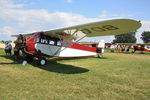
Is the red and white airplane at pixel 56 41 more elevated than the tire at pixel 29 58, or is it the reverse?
the red and white airplane at pixel 56 41

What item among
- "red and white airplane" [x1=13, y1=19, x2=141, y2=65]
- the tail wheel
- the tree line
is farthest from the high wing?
the tree line

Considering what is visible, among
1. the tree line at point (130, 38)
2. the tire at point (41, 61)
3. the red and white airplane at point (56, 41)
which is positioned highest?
the tree line at point (130, 38)

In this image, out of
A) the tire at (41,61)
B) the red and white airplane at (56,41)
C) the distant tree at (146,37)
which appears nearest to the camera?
the red and white airplane at (56,41)

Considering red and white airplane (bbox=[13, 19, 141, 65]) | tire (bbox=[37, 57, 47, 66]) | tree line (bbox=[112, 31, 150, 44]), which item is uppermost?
tree line (bbox=[112, 31, 150, 44])

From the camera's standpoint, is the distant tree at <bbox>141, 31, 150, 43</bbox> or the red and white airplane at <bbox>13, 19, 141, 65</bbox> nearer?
the red and white airplane at <bbox>13, 19, 141, 65</bbox>

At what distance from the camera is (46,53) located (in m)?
9.52

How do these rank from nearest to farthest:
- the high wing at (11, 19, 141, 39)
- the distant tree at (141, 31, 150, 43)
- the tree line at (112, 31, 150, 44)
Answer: the high wing at (11, 19, 141, 39) → the tree line at (112, 31, 150, 44) → the distant tree at (141, 31, 150, 43)

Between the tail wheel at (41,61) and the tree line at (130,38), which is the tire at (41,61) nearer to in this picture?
the tail wheel at (41,61)

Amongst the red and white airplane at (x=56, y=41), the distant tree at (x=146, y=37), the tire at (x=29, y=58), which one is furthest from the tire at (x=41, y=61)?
the distant tree at (x=146, y=37)

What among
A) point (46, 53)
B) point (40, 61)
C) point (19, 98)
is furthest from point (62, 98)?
point (46, 53)

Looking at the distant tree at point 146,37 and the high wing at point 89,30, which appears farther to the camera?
the distant tree at point 146,37

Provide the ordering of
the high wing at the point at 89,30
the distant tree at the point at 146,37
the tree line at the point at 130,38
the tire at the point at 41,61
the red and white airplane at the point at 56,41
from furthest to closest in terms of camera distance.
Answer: the distant tree at the point at 146,37, the tree line at the point at 130,38, the tire at the point at 41,61, the red and white airplane at the point at 56,41, the high wing at the point at 89,30

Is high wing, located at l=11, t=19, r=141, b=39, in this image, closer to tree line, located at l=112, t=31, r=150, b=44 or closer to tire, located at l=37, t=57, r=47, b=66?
tire, located at l=37, t=57, r=47, b=66

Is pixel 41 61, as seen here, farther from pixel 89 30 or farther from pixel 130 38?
pixel 130 38
